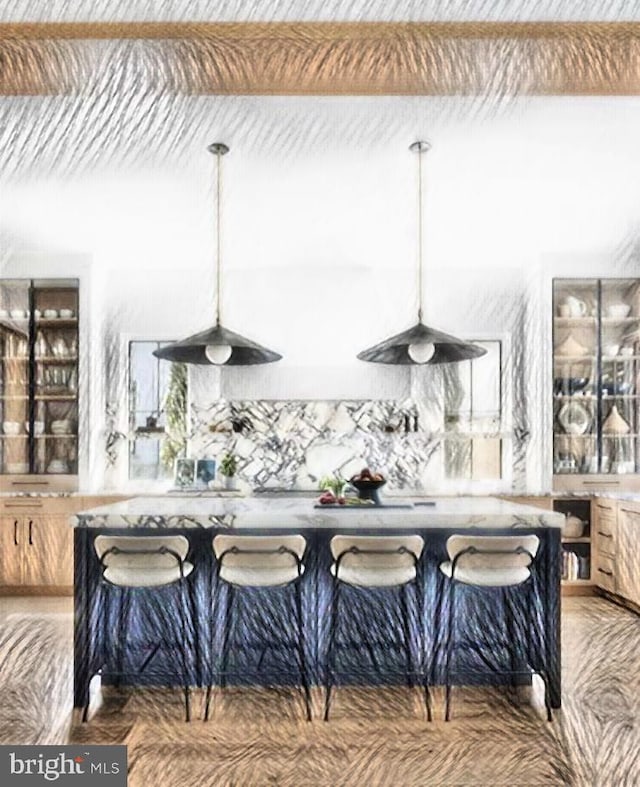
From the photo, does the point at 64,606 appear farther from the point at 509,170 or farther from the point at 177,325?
the point at 509,170

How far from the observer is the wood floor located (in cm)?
161

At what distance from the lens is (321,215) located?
293 centimetres

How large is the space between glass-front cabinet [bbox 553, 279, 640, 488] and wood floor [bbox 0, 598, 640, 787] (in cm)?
A: 162

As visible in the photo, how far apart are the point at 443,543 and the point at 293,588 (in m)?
0.57

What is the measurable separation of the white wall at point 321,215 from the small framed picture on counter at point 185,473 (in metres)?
0.52

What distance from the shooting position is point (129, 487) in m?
3.81

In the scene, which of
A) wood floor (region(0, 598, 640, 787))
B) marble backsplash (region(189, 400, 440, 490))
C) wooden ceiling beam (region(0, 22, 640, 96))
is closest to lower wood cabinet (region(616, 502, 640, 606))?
wood floor (region(0, 598, 640, 787))

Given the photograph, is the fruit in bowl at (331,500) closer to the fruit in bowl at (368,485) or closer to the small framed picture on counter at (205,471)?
the fruit in bowl at (368,485)

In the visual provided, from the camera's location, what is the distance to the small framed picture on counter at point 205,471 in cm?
386

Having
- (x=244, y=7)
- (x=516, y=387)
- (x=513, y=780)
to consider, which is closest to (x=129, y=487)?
(x=516, y=387)

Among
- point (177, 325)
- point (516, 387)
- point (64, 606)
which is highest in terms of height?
point (177, 325)

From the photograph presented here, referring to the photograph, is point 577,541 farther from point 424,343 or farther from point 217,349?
point 217,349

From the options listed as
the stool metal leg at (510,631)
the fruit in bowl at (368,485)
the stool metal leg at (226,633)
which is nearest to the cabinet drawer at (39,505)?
the stool metal leg at (226,633)

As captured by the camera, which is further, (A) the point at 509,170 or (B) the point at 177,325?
(B) the point at 177,325
